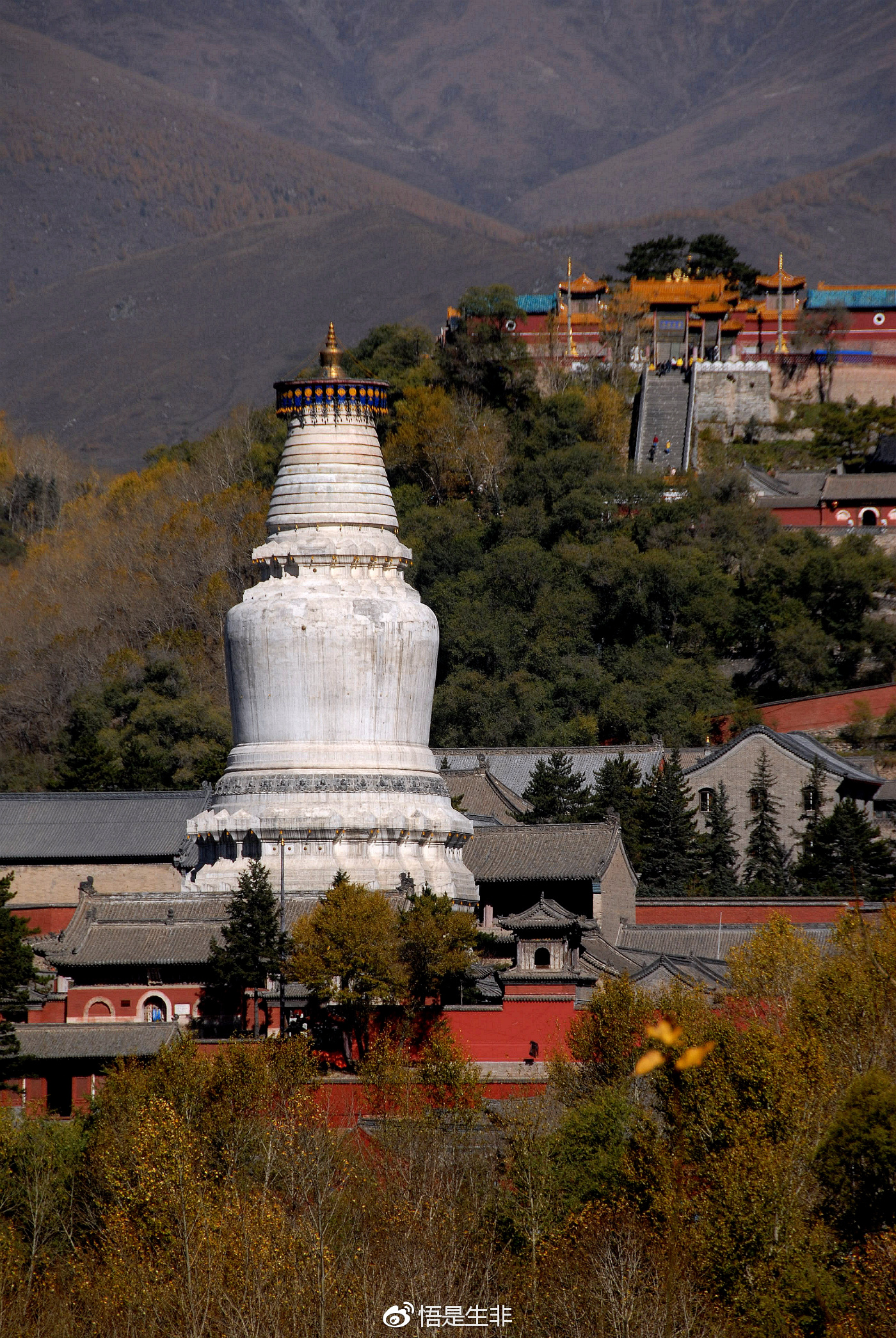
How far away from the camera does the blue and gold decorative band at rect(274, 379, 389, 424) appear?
38.8 m

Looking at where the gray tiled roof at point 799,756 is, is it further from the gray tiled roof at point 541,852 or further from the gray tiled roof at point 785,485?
the gray tiled roof at point 785,485

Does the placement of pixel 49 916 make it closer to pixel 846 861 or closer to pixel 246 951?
pixel 246 951

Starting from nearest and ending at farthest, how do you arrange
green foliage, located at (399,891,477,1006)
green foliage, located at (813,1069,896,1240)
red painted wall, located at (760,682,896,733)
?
green foliage, located at (813,1069,896,1240)
green foliage, located at (399,891,477,1006)
red painted wall, located at (760,682,896,733)

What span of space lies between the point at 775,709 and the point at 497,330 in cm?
1541

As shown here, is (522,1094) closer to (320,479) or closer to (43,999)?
(43,999)

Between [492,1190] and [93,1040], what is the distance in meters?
7.60

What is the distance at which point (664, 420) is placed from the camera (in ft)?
220

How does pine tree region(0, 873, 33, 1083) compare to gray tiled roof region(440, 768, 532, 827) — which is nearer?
pine tree region(0, 873, 33, 1083)

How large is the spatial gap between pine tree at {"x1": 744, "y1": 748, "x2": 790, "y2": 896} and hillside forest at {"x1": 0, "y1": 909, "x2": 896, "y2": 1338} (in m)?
14.3

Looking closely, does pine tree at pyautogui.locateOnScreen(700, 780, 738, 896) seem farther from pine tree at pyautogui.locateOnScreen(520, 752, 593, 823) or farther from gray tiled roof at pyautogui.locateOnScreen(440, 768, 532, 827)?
gray tiled roof at pyautogui.locateOnScreen(440, 768, 532, 827)

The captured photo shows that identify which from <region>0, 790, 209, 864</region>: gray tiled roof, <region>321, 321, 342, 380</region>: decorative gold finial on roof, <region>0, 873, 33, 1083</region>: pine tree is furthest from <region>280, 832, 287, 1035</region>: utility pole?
<region>321, 321, 342, 380</region>: decorative gold finial on roof

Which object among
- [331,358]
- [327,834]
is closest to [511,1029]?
[327,834]

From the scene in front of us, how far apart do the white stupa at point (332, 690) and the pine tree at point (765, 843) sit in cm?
790

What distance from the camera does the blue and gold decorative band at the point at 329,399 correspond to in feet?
127
